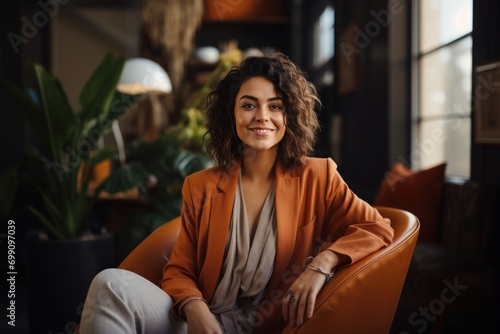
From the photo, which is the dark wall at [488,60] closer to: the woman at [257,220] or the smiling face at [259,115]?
the woman at [257,220]

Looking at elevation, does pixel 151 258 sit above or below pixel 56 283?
above

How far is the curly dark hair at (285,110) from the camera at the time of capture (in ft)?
4.85

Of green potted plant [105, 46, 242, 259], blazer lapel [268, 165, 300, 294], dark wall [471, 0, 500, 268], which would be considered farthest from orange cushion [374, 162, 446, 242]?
blazer lapel [268, 165, 300, 294]

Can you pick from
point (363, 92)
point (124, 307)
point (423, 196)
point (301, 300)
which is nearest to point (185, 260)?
point (124, 307)

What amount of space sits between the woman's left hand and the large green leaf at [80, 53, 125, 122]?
1698 mm

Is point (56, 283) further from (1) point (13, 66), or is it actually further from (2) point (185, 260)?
(1) point (13, 66)

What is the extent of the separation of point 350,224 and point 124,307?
62cm

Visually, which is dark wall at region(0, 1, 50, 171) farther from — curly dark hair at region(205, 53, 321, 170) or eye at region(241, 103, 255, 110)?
eye at region(241, 103, 255, 110)

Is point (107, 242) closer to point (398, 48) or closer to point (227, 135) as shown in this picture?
point (227, 135)

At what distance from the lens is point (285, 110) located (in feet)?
4.87

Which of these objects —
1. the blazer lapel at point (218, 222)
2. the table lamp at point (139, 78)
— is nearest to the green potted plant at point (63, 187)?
the table lamp at point (139, 78)

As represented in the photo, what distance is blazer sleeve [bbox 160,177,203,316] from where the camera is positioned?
143 cm

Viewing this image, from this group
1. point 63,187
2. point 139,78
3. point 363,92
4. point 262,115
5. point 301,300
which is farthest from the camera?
point 363,92

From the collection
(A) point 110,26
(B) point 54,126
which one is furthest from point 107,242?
(A) point 110,26
